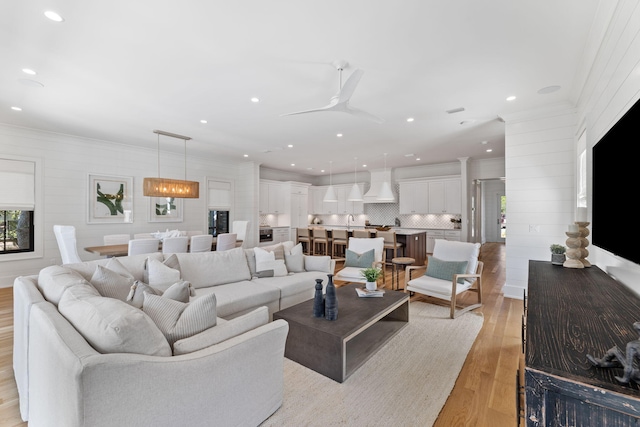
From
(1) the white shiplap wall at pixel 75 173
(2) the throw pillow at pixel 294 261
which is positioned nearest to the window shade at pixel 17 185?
(1) the white shiplap wall at pixel 75 173

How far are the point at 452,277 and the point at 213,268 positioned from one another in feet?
10.1

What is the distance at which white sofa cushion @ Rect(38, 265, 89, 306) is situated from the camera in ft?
6.19

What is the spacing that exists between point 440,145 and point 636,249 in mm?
5394

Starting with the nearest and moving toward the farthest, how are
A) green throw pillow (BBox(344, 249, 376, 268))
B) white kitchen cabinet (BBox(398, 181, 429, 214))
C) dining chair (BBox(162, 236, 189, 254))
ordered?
dining chair (BBox(162, 236, 189, 254)) < green throw pillow (BBox(344, 249, 376, 268)) < white kitchen cabinet (BBox(398, 181, 429, 214))

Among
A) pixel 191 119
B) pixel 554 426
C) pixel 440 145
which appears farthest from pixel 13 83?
pixel 440 145

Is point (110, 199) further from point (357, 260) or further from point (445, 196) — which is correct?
point (445, 196)

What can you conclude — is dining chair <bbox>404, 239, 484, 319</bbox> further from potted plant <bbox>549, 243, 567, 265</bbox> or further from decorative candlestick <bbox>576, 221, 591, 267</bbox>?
decorative candlestick <bbox>576, 221, 591, 267</bbox>

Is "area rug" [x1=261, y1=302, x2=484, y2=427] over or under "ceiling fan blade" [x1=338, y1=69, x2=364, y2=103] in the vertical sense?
under

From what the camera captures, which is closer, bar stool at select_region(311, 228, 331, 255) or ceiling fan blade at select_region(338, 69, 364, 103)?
ceiling fan blade at select_region(338, 69, 364, 103)

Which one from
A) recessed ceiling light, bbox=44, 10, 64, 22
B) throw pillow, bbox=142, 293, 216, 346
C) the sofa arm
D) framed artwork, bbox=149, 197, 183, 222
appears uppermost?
recessed ceiling light, bbox=44, 10, 64, 22

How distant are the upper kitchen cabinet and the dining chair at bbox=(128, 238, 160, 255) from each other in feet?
15.4

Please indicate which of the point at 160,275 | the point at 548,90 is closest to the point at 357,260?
the point at 160,275

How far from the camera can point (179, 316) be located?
1716mm

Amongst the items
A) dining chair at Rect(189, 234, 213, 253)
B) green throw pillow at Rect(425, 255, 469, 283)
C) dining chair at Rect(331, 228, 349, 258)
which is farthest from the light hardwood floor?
dining chair at Rect(331, 228, 349, 258)
